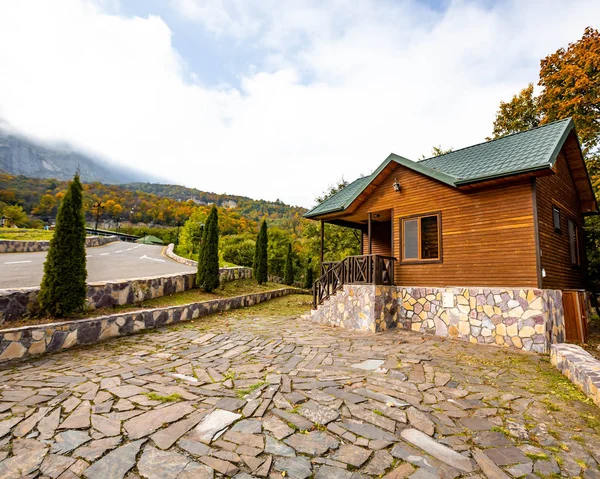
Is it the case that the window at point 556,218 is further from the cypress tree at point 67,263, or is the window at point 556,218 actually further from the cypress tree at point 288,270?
the cypress tree at point 288,270

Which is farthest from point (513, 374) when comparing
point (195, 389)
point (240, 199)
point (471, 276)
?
point (240, 199)

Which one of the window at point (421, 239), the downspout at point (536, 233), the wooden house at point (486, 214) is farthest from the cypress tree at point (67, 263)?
the downspout at point (536, 233)

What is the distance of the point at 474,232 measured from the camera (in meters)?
8.09

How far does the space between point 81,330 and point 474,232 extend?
366 inches

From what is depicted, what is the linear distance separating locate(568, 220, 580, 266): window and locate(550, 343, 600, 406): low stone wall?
5459mm

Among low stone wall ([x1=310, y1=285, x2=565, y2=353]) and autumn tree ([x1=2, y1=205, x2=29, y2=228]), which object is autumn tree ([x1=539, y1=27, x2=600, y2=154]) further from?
autumn tree ([x1=2, y1=205, x2=29, y2=228])

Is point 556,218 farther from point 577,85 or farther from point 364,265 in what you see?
point 577,85

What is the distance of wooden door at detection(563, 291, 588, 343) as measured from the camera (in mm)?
7506

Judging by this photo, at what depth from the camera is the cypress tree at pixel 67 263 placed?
6105 millimetres

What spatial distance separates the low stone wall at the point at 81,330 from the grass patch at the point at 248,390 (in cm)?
398

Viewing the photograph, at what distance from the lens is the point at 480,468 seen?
8.35 ft

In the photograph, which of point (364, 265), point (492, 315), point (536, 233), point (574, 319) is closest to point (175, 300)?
point (364, 265)

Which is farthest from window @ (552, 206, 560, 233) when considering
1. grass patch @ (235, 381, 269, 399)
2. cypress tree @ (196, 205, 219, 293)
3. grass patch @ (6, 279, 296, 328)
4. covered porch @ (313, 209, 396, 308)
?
cypress tree @ (196, 205, 219, 293)

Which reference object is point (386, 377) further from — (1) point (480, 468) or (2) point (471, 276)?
(2) point (471, 276)
